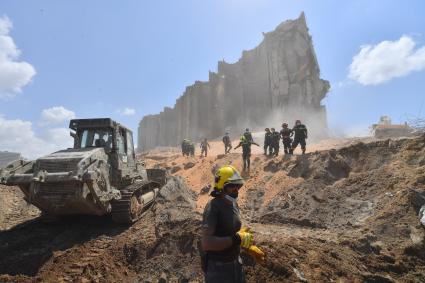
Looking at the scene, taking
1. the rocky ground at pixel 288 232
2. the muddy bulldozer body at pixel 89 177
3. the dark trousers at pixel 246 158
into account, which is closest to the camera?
the rocky ground at pixel 288 232

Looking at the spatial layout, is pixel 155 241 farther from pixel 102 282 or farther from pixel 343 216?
pixel 343 216

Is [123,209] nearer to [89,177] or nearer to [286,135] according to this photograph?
[89,177]

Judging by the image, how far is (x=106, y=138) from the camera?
10.5m

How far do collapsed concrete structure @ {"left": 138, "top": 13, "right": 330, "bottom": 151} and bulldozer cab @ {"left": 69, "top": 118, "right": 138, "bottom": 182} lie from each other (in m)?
37.1

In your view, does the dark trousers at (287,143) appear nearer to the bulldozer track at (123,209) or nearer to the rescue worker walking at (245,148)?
the rescue worker walking at (245,148)

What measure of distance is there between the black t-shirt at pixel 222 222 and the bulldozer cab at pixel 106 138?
716 centimetres

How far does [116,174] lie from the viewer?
10.2m

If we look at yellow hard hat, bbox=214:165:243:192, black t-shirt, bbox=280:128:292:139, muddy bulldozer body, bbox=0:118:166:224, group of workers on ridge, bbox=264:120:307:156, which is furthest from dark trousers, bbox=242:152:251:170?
yellow hard hat, bbox=214:165:243:192

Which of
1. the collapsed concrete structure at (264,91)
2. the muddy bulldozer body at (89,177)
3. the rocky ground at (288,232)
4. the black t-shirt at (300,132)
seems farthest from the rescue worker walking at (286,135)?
the collapsed concrete structure at (264,91)

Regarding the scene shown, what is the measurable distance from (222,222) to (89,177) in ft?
17.9

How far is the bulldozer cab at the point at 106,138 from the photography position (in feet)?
33.5

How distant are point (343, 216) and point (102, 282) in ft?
24.0

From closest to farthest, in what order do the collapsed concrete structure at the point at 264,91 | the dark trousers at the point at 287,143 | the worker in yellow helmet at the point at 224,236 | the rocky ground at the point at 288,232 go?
1. the worker in yellow helmet at the point at 224,236
2. the rocky ground at the point at 288,232
3. the dark trousers at the point at 287,143
4. the collapsed concrete structure at the point at 264,91

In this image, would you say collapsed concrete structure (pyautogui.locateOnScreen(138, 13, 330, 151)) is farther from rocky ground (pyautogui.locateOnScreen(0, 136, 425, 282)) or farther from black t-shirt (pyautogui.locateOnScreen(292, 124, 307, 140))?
rocky ground (pyautogui.locateOnScreen(0, 136, 425, 282))
